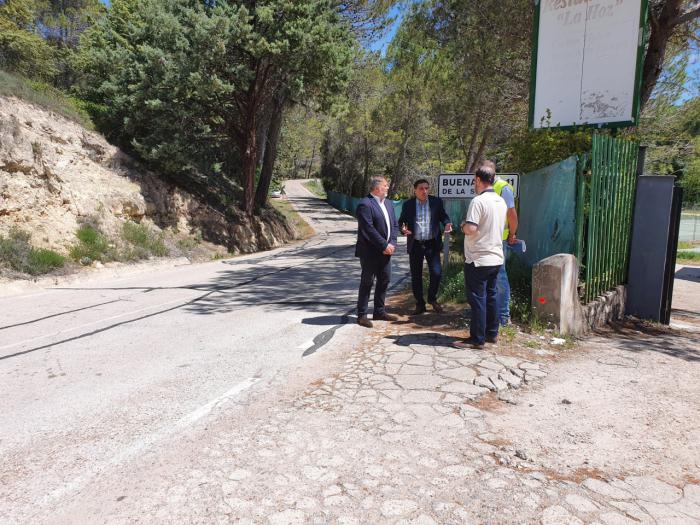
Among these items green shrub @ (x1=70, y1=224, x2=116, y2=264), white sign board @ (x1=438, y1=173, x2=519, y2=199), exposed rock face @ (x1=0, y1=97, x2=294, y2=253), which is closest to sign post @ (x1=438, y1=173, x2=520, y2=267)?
white sign board @ (x1=438, y1=173, x2=519, y2=199)

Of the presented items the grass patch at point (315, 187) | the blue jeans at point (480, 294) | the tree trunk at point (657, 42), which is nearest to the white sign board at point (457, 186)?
the blue jeans at point (480, 294)

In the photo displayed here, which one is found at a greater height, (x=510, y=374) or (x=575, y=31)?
(x=575, y=31)

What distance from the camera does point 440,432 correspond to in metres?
3.43

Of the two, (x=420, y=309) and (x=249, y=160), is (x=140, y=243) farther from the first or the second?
(x=420, y=309)

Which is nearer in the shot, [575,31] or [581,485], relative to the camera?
[581,485]

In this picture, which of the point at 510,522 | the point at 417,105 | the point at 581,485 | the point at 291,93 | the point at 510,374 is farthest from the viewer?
the point at 417,105

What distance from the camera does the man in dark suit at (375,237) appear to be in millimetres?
5922

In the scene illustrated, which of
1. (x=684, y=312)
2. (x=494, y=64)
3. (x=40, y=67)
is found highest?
(x=40, y=67)

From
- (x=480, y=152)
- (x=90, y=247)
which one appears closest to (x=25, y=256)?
(x=90, y=247)

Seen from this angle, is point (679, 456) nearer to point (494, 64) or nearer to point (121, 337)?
point (121, 337)

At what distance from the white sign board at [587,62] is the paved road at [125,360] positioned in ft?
14.2

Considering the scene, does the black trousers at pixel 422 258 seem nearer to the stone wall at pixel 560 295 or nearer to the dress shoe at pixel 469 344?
the stone wall at pixel 560 295

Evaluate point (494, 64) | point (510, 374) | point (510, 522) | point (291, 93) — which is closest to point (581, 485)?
point (510, 522)

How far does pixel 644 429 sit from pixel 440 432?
148 cm
